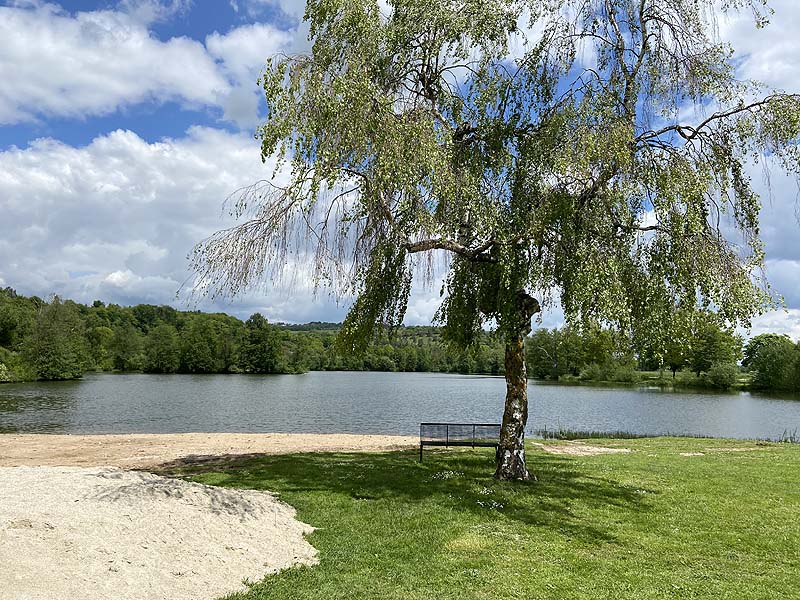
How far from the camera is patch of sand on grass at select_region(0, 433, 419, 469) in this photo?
44.6 feet

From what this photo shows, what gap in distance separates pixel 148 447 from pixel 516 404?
1149 centimetres

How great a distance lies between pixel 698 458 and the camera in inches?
563

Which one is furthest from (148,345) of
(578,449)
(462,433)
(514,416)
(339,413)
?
(514,416)

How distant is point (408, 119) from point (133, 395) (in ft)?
147

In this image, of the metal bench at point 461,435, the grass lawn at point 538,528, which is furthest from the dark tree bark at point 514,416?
the metal bench at point 461,435

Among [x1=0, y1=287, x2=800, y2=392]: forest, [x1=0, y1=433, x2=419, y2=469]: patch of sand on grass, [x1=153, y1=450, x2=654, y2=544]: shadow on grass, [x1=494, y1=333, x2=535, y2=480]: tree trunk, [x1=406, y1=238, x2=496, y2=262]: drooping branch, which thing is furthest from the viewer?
[x1=0, y1=287, x2=800, y2=392]: forest

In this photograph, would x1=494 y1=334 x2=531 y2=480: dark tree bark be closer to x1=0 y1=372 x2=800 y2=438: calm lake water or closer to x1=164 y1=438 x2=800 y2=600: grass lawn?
x1=164 y1=438 x2=800 y2=600: grass lawn

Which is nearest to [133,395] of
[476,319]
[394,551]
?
[476,319]

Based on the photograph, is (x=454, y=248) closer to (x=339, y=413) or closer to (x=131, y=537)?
(x=131, y=537)

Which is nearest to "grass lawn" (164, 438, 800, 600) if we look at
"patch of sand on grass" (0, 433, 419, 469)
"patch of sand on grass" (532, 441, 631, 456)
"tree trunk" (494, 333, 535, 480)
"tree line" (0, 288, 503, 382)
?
"tree trunk" (494, 333, 535, 480)

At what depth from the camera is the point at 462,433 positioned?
12.7 meters

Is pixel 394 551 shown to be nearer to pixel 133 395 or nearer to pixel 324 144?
pixel 324 144

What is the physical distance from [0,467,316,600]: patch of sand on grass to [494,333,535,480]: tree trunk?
13.8 feet

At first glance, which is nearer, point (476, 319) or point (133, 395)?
point (476, 319)
